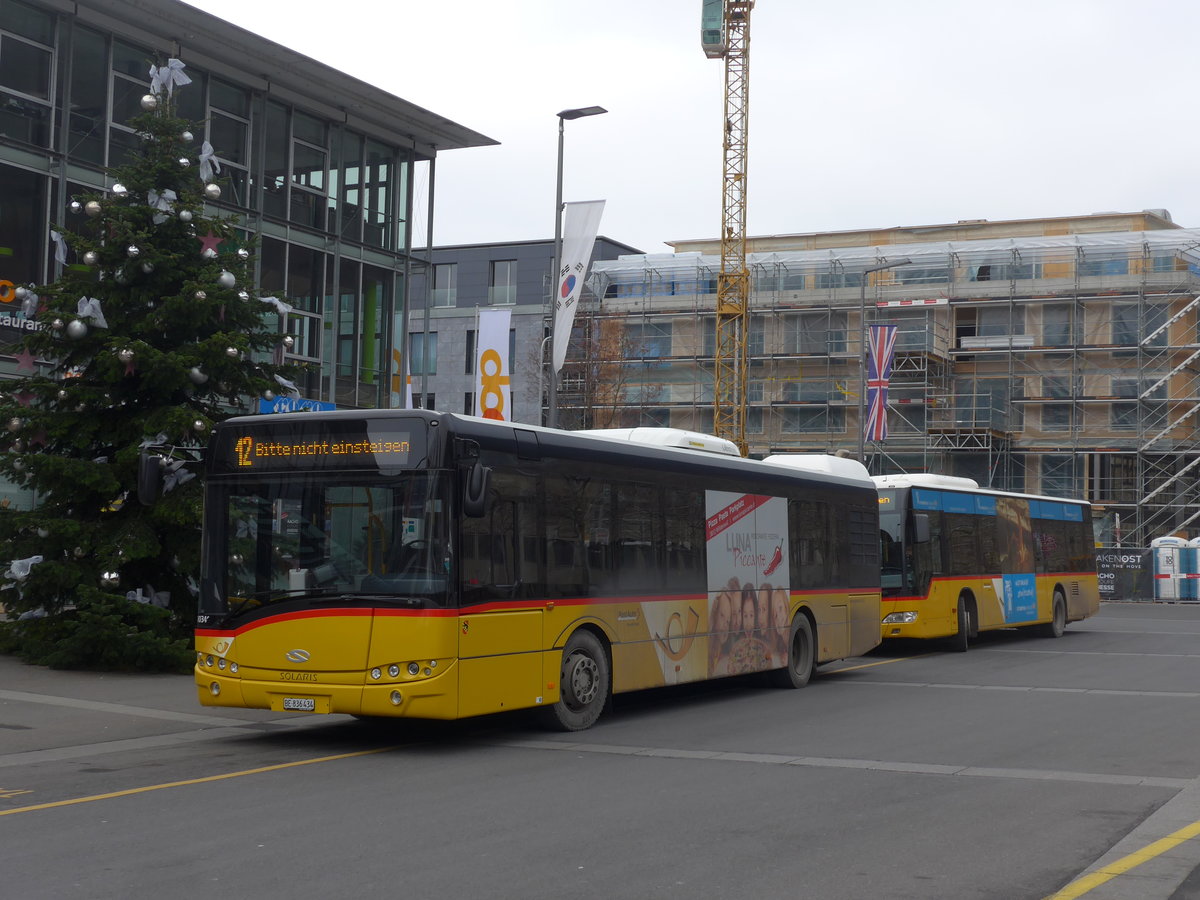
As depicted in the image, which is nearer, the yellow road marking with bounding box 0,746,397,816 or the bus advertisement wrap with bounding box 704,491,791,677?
the yellow road marking with bounding box 0,746,397,816

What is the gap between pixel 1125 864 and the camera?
7.64 m

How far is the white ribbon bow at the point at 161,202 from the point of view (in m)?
18.6

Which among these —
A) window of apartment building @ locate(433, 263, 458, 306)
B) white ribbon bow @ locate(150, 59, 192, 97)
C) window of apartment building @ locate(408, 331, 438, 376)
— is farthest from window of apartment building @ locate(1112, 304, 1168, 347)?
white ribbon bow @ locate(150, 59, 192, 97)

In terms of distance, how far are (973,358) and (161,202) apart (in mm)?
51706

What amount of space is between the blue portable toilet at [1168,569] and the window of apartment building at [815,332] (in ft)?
65.6

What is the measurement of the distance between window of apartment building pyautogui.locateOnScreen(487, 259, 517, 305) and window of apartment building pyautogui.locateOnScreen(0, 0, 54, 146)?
47.0 metres

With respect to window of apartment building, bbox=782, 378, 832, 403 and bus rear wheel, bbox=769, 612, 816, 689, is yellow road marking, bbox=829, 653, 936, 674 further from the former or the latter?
window of apartment building, bbox=782, 378, 832, 403

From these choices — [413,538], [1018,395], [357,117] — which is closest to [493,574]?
[413,538]

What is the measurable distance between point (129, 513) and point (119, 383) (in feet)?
Result: 5.61

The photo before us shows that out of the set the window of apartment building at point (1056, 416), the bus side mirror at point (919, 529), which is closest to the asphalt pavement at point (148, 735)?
the bus side mirror at point (919, 529)

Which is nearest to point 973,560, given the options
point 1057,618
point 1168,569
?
point 1057,618

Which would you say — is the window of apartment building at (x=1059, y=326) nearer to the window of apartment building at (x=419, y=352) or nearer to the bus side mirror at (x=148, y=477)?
the window of apartment building at (x=419, y=352)

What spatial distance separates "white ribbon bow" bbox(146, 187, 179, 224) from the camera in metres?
18.6

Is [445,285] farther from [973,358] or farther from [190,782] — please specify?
[190,782]
